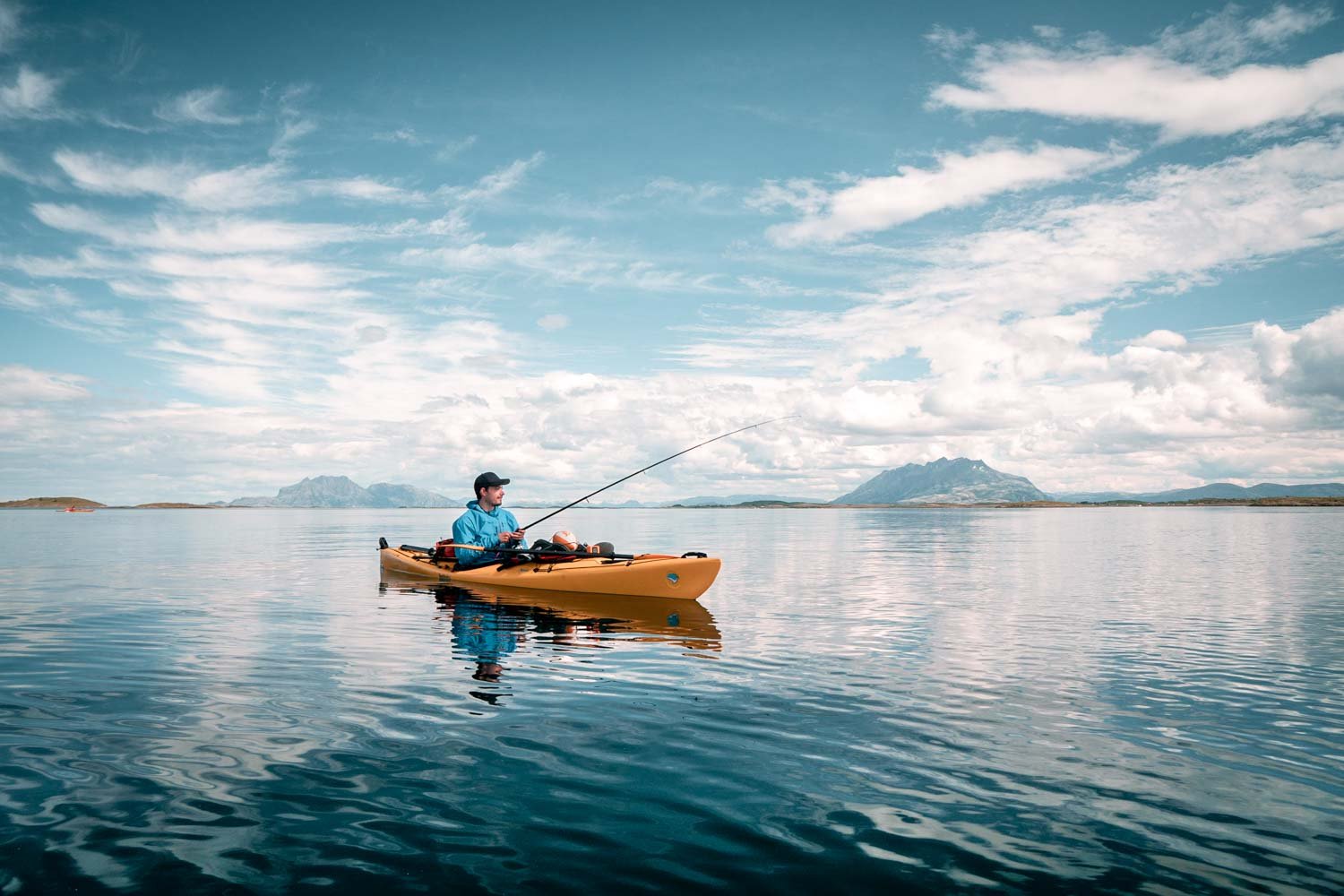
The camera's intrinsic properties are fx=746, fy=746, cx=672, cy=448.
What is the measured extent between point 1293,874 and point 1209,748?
376 cm

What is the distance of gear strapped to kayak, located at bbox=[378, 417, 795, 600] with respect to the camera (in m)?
21.2

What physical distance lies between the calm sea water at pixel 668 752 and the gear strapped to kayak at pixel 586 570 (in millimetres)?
1417

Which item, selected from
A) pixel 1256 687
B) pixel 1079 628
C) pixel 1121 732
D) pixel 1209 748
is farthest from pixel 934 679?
pixel 1079 628

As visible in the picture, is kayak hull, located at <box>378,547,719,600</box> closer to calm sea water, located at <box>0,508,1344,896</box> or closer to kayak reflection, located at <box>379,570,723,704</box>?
kayak reflection, located at <box>379,570,723,704</box>

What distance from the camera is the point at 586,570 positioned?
73.5 feet

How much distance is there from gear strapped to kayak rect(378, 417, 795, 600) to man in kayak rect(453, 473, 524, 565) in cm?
20

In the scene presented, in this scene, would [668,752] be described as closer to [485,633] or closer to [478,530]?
[485,633]

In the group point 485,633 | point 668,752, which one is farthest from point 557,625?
point 668,752

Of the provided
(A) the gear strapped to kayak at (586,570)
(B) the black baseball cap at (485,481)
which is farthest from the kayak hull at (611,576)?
(B) the black baseball cap at (485,481)

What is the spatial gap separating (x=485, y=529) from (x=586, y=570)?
413cm

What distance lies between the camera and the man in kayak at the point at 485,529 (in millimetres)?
23906

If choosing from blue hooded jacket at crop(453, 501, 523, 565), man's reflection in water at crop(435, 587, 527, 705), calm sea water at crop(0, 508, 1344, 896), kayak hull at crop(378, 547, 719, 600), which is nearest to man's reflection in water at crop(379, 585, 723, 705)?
man's reflection in water at crop(435, 587, 527, 705)

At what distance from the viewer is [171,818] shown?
21.3 ft

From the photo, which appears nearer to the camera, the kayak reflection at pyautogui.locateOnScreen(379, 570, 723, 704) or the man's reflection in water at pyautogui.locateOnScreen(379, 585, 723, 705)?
the man's reflection in water at pyautogui.locateOnScreen(379, 585, 723, 705)
